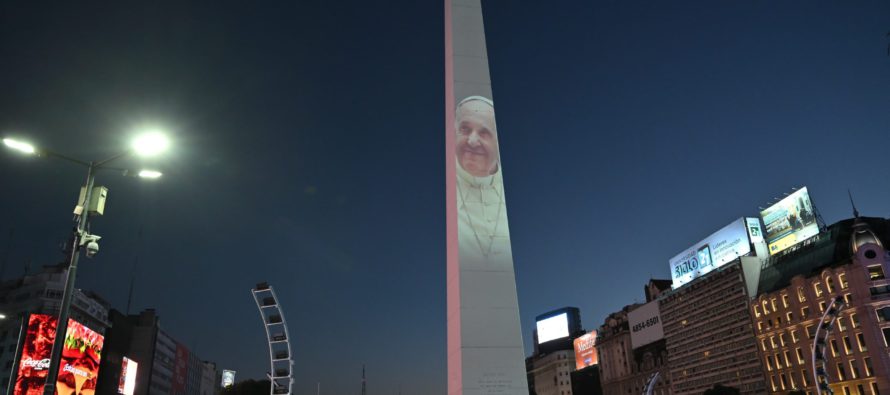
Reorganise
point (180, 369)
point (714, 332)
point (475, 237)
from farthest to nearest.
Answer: point (180, 369)
point (714, 332)
point (475, 237)

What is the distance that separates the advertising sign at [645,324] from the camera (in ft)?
327

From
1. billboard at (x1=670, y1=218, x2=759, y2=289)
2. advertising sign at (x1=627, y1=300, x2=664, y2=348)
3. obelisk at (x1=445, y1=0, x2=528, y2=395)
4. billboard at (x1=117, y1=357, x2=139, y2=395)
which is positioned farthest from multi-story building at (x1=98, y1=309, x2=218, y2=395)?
advertising sign at (x1=627, y1=300, x2=664, y2=348)

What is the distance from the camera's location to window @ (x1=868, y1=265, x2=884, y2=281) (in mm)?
57562

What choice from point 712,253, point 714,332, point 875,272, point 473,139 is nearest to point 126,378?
point 473,139

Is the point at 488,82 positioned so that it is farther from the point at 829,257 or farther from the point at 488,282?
the point at 829,257

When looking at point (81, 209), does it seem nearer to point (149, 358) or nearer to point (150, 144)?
point (150, 144)

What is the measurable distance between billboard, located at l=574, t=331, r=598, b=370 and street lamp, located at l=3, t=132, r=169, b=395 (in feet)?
384

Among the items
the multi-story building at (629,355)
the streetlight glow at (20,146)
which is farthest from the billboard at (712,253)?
the streetlight glow at (20,146)

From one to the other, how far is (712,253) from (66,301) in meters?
86.9

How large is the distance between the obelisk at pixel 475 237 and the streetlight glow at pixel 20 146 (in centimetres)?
1032

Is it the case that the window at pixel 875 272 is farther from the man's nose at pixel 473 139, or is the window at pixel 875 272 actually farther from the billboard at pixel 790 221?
the man's nose at pixel 473 139

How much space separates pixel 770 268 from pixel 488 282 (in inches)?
2800

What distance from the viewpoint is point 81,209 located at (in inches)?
322

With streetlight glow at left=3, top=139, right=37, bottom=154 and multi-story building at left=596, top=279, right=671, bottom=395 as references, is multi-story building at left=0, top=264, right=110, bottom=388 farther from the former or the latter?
multi-story building at left=596, top=279, right=671, bottom=395
